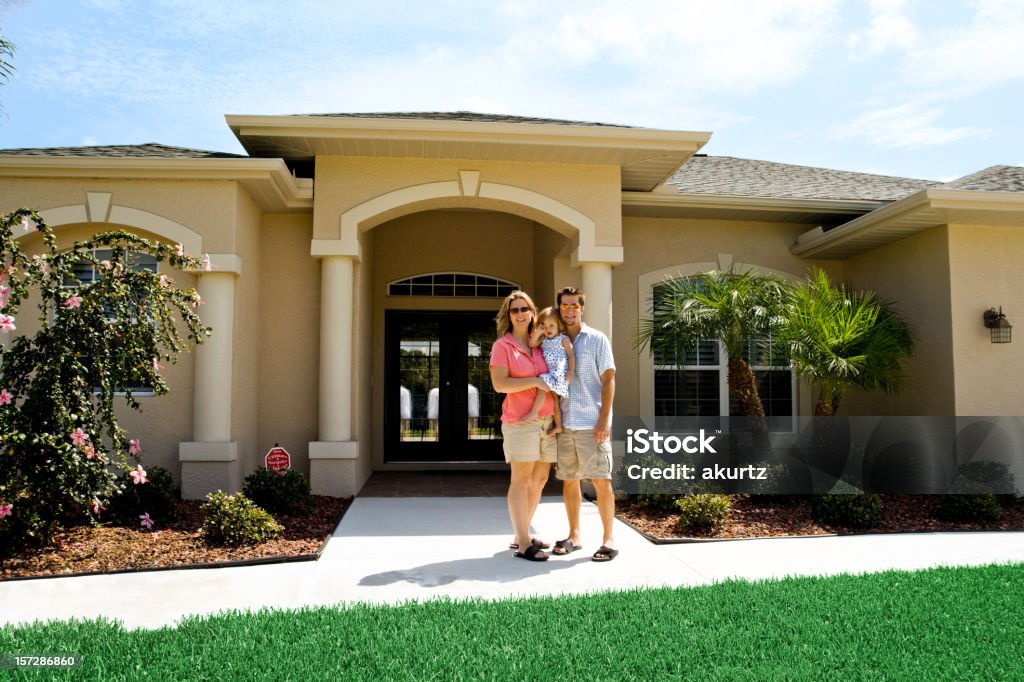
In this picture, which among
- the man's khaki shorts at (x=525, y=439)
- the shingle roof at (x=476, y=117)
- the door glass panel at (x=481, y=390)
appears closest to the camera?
the man's khaki shorts at (x=525, y=439)

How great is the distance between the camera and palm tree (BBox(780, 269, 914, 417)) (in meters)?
7.32

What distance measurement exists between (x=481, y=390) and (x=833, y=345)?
5692 mm

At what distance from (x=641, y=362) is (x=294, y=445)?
4.59 meters

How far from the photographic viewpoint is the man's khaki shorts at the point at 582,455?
5180 mm

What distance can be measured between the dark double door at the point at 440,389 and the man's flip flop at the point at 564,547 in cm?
583

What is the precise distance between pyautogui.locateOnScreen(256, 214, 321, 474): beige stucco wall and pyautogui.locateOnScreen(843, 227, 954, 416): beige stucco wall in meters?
7.29

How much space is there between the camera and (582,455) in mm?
5207

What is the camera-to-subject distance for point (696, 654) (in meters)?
3.35

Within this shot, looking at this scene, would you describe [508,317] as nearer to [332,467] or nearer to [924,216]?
[332,467]

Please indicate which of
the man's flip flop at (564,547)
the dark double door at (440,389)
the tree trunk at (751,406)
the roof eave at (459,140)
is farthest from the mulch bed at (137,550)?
the dark double door at (440,389)

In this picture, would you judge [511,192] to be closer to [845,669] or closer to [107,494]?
[107,494]

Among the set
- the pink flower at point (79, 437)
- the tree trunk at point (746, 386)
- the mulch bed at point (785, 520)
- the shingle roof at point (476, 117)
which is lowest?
the mulch bed at point (785, 520)

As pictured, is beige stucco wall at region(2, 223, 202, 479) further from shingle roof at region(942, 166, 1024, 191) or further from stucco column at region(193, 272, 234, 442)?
shingle roof at region(942, 166, 1024, 191)

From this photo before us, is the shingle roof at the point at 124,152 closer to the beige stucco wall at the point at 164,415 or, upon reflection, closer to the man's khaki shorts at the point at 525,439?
the beige stucco wall at the point at 164,415
